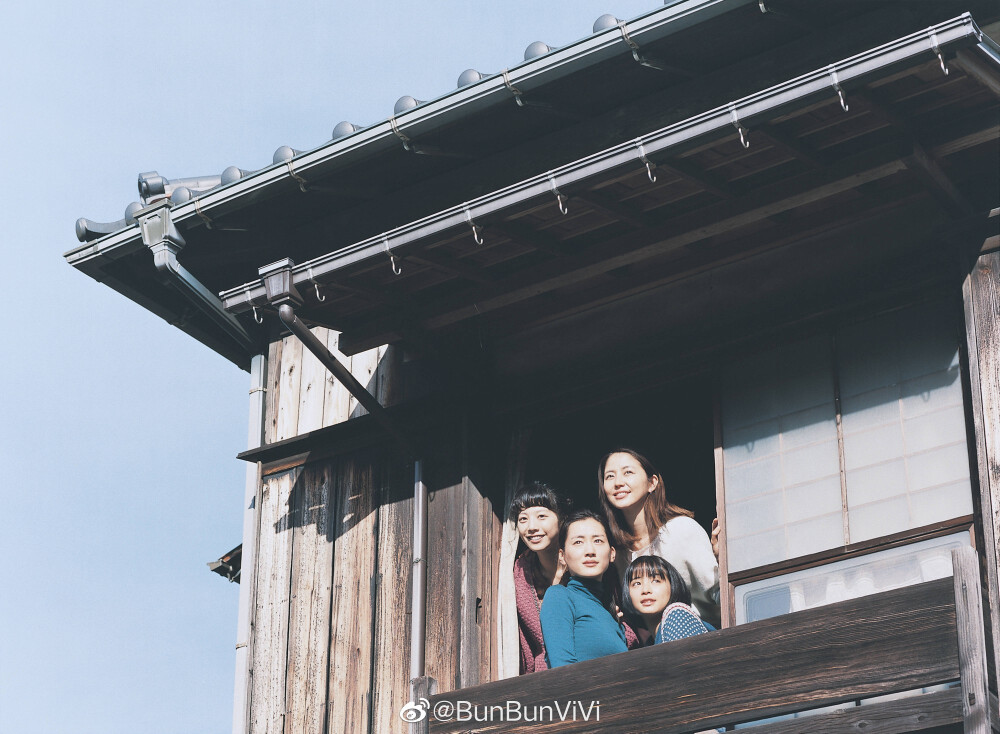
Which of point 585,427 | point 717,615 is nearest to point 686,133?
point 717,615

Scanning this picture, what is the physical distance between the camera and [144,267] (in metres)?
11.0

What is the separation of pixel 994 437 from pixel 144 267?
6.16 m

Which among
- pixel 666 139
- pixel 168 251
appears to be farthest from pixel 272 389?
pixel 666 139

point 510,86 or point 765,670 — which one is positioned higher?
point 510,86

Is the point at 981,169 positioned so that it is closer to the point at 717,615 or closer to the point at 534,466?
the point at 717,615

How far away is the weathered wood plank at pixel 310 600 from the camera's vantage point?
9.77 m

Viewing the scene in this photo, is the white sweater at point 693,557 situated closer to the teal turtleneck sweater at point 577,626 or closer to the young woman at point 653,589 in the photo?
the young woman at point 653,589

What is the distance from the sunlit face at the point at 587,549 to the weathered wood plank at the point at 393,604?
48.0 inches

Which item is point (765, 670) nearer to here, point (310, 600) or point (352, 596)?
point (352, 596)

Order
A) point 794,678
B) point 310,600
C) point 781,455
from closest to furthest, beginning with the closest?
point 794,678 → point 781,455 → point 310,600

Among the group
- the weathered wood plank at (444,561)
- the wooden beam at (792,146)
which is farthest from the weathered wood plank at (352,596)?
the wooden beam at (792,146)

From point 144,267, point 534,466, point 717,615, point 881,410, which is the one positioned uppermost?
point 144,267

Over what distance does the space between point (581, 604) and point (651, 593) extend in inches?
16.1

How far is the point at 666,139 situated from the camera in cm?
784
